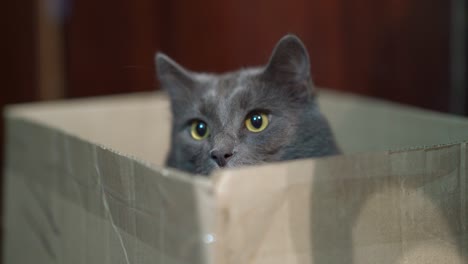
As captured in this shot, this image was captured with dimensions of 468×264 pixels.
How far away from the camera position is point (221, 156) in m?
0.94

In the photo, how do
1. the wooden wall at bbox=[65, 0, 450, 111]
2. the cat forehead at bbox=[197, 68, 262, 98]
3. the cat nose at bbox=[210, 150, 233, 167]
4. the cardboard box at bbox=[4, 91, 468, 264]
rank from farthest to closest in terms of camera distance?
the wooden wall at bbox=[65, 0, 450, 111] < the cat forehead at bbox=[197, 68, 262, 98] < the cat nose at bbox=[210, 150, 233, 167] < the cardboard box at bbox=[4, 91, 468, 264]

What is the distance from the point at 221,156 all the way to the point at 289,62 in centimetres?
22

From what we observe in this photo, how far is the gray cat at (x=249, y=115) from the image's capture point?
991 mm

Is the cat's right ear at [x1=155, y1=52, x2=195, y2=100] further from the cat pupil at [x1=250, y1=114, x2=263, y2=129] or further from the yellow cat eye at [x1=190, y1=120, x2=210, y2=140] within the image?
the cat pupil at [x1=250, y1=114, x2=263, y2=129]

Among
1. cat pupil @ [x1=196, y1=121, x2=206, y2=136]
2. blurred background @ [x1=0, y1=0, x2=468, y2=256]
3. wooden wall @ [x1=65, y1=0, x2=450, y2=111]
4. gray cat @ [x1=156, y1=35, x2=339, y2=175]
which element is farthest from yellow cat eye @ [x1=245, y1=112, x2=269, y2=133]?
wooden wall @ [x1=65, y1=0, x2=450, y2=111]

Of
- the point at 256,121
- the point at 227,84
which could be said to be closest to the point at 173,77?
the point at 227,84

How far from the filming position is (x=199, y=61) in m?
2.12

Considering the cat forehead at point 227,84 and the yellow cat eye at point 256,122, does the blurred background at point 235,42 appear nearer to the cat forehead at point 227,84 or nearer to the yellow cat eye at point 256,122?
the cat forehead at point 227,84

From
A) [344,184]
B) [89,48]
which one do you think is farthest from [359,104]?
[89,48]

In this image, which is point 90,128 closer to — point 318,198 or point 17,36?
point 318,198

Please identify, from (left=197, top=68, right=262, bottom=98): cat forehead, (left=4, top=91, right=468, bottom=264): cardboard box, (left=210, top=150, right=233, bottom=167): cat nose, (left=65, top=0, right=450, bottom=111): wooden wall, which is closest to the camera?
(left=4, top=91, right=468, bottom=264): cardboard box

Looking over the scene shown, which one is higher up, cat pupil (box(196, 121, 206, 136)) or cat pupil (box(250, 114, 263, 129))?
cat pupil (box(250, 114, 263, 129))

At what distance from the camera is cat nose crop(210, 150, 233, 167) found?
36.8 inches

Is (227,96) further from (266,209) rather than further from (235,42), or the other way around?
(235,42)
